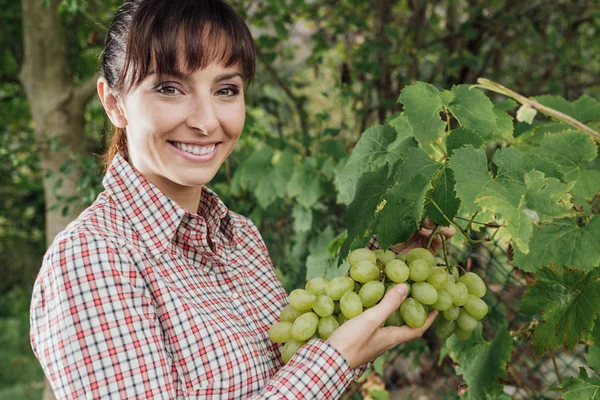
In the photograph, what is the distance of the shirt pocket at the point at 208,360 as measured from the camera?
48.2 inches

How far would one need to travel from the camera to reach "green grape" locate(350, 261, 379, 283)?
1282mm

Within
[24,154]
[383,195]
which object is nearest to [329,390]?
[383,195]

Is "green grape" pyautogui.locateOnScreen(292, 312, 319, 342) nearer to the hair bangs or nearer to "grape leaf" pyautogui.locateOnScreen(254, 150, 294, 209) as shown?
the hair bangs

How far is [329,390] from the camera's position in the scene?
1.21 meters

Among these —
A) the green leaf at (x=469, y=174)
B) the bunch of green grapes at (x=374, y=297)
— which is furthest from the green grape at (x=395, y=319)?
the green leaf at (x=469, y=174)

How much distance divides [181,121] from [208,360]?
21.9 inches

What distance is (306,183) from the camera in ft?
8.61

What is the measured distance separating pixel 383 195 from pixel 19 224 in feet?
19.5

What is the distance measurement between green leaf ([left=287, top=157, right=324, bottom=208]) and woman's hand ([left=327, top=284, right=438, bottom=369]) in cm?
136

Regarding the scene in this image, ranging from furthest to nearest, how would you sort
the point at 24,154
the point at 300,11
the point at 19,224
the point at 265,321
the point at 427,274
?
the point at 19,224 < the point at 24,154 < the point at 300,11 < the point at 265,321 < the point at 427,274

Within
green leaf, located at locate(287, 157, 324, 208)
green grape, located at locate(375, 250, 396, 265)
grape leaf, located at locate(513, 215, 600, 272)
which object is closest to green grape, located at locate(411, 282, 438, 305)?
green grape, located at locate(375, 250, 396, 265)

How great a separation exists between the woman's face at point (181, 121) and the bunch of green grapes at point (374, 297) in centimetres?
42

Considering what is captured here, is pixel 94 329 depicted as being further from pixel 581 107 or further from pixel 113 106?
pixel 581 107

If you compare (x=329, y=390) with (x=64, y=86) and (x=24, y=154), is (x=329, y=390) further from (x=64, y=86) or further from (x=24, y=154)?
(x=24, y=154)
